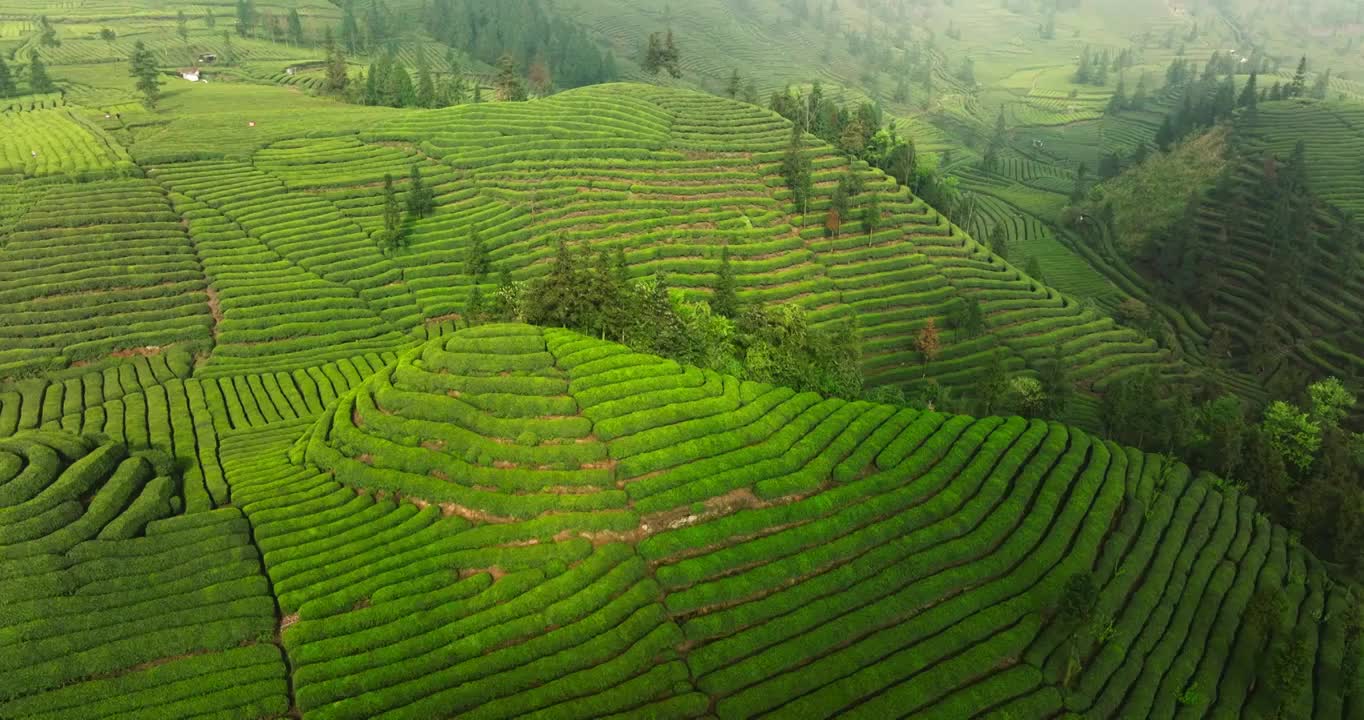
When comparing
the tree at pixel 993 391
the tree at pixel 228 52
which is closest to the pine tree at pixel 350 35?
the tree at pixel 228 52

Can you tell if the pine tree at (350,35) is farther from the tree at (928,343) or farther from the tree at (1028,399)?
the tree at (1028,399)

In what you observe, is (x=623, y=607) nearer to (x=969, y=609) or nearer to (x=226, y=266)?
(x=969, y=609)

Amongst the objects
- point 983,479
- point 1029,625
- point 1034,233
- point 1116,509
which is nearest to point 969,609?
point 1029,625

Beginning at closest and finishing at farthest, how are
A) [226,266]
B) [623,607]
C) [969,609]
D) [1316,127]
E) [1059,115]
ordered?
[623,607], [969,609], [226,266], [1316,127], [1059,115]

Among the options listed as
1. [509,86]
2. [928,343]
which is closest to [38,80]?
[509,86]

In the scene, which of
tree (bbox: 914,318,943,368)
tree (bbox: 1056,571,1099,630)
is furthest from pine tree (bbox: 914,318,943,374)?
tree (bbox: 1056,571,1099,630)

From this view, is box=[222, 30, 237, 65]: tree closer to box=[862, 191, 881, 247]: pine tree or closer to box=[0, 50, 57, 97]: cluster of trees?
box=[0, 50, 57, 97]: cluster of trees
